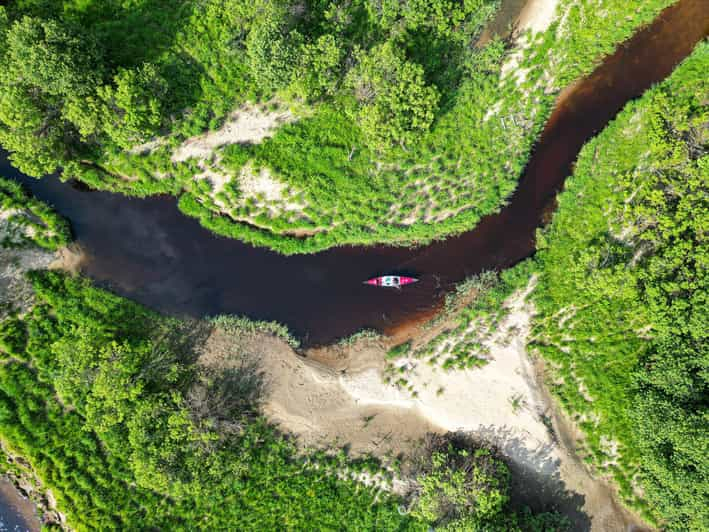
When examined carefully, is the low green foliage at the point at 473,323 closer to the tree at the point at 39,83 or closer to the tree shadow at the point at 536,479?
the tree shadow at the point at 536,479

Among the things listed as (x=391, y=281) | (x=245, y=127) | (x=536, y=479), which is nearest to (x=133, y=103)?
(x=245, y=127)

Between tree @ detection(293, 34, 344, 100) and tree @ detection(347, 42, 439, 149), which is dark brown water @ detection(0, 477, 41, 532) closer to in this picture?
tree @ detection(293, 34, 344, 100)

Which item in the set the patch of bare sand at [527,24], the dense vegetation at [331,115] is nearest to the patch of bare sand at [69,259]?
the dense vegetation at [331,115]

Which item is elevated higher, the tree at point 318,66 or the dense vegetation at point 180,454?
the tree at point 318,66

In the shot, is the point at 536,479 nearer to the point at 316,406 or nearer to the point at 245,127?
the point at 316,406

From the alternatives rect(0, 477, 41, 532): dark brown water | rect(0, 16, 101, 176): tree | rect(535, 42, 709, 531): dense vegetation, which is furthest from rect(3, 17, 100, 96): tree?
rect(535, 42, 709, 531): dense vegetation

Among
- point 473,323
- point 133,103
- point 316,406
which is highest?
point 133,103
